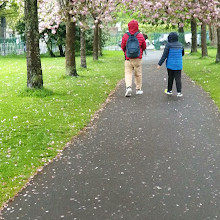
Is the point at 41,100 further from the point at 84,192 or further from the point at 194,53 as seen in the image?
the point at 194,53

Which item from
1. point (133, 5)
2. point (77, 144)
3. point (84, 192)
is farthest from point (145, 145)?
point (133, 5)

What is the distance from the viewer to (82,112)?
10594 millimetres

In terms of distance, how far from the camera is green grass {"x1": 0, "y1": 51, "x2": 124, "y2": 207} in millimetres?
6207

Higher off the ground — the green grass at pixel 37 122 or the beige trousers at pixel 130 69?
the beige trousers at pixel 130 69

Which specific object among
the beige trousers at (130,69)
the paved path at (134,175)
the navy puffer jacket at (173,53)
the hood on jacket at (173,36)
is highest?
the hood on jacket at (173,36)

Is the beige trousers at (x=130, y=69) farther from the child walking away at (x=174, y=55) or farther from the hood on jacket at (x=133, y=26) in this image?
the hood on jacket at (x=133, y=26)

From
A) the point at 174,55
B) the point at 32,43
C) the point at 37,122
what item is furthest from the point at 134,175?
the point at 32,43

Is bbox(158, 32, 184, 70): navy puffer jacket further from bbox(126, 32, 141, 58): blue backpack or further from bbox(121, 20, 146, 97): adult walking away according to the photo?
bbox(126, 32, 141, 58): blue backpack

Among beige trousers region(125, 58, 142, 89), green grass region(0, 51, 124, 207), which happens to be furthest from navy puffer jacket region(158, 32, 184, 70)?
green grass region(0, 51, 124, 207)

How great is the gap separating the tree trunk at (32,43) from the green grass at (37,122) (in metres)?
0.41

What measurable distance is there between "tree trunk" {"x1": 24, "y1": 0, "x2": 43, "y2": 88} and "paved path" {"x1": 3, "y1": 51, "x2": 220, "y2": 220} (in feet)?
15.0

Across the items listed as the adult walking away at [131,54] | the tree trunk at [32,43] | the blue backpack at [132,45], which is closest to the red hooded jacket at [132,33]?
the adult walking away at [131,54]

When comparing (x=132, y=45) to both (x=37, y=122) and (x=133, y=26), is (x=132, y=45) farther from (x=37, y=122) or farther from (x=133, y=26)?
(x=37, y=122)

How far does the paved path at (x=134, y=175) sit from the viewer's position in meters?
4.63
